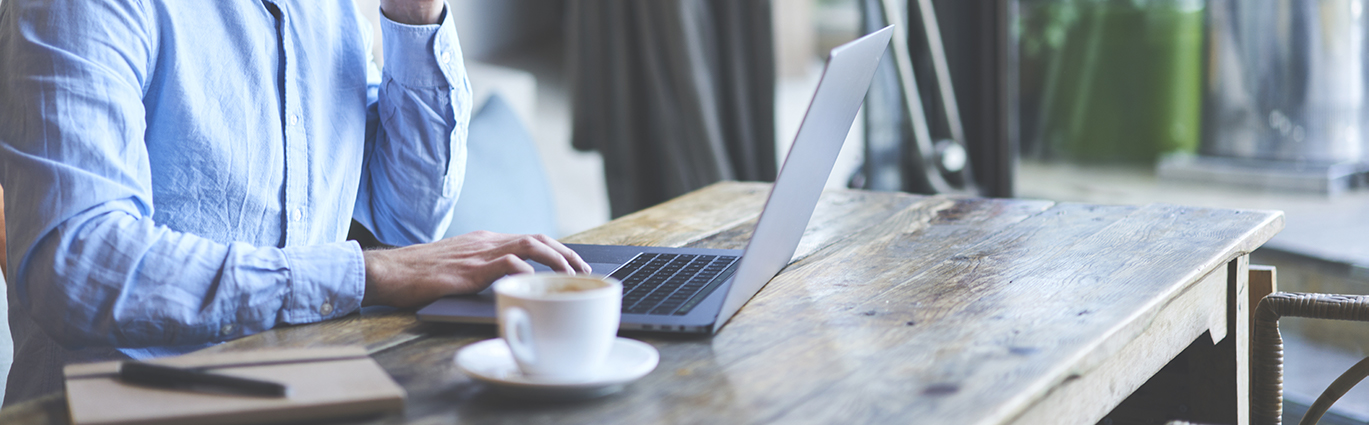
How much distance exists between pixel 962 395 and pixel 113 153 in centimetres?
64

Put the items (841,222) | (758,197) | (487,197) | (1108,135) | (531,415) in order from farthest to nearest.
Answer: (1108,135) → (487,197) → (758,197) → (841,222) → (531,415)

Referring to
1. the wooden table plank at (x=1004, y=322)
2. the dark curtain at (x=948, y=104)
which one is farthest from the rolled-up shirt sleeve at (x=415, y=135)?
the dark curtain at (x=948, y=104)

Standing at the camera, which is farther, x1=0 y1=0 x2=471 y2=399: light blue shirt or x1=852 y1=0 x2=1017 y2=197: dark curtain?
x1=852 y1=0 x2=1017 y2=197: dark curtain

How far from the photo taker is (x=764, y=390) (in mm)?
625

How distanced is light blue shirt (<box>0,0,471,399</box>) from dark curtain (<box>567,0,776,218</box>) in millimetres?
1283

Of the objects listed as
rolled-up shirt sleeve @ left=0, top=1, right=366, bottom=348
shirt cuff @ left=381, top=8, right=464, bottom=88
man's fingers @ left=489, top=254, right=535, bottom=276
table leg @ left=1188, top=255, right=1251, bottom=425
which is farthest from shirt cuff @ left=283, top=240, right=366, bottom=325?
table leg @ left=1188, top=255, right=1251, bottom=425

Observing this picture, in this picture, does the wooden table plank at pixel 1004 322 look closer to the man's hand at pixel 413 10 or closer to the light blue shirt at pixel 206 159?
the light blue shirt at pixel 206 159

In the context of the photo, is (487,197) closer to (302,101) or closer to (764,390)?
(302,101)

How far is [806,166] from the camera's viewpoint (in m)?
0.78

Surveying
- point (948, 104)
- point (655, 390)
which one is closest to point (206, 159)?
point (655, 390)

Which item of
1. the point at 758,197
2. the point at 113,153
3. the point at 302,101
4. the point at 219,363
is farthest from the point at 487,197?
Result: the point at 219,363

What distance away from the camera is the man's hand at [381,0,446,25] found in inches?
41.7

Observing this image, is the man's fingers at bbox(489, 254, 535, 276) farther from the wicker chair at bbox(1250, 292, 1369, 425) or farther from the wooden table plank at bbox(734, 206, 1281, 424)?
the wicker chair at bbox(1250, 292, 1369, 425)

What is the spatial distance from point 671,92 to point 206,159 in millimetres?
1664
